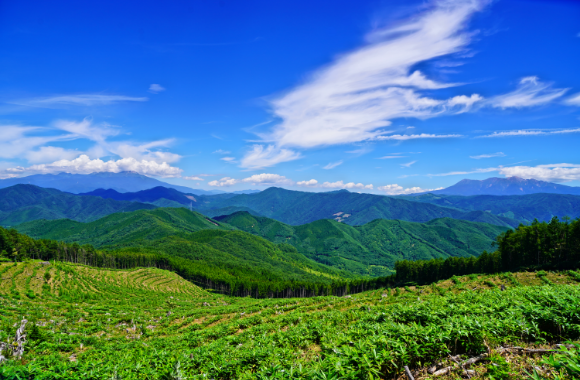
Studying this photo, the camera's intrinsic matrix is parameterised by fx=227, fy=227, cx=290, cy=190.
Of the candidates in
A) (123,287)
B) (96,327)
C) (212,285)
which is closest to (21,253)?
(123,287)

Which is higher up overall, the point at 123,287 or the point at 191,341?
the point at 191,341

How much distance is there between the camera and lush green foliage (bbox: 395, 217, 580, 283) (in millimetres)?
48219

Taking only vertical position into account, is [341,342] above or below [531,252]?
above

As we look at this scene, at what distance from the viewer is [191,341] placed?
2145 cm

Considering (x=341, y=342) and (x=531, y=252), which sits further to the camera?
(x=531, y=252)

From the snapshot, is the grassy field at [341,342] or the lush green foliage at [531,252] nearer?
the grassy field at [341,342]

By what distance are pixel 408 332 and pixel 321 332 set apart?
797 centimetres

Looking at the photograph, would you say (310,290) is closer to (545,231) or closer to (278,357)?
(545,231)

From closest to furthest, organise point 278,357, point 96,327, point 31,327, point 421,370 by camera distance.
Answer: point 421,370, point 278,357, point 31,327, point 96,327

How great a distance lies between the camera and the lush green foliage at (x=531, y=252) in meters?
48.2

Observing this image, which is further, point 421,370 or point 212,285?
point 212,285

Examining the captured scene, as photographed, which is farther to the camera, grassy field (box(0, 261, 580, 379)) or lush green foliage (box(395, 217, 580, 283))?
lush green foliage (box(395, 217, 580, 283))

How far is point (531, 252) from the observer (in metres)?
55.3

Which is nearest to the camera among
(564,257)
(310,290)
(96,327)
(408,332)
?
(408,332)
